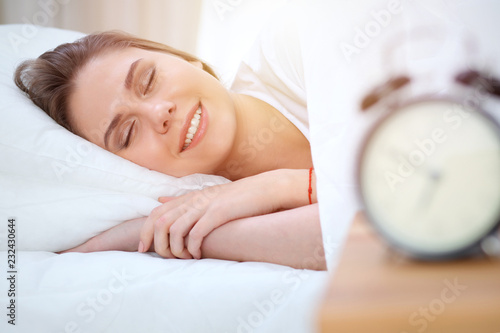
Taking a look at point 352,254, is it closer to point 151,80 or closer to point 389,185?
point 389,185

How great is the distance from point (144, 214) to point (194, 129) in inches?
8.8

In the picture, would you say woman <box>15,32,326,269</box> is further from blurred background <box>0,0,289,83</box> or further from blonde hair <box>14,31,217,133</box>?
blurred background <box>0,0,289,83</box>

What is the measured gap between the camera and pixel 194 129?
108 centimetres

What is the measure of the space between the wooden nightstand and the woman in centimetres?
35

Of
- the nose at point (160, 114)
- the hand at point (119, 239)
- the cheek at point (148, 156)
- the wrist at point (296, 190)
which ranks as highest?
the nose at point (160, 114)

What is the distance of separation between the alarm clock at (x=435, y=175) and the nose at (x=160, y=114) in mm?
694

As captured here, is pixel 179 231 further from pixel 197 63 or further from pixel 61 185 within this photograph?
pixel 197 63

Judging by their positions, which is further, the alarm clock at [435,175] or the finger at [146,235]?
the finger at [146,235]

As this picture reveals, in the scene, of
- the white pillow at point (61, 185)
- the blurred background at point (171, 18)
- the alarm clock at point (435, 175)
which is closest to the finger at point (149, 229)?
the white pillow at point (61, 185)

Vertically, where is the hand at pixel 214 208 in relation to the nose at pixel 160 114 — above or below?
below

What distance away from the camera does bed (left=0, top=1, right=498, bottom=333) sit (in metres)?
0.63

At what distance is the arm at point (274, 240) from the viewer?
0.73 metres

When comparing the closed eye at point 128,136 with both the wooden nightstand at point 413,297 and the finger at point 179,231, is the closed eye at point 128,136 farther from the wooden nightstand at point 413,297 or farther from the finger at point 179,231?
the wooden nightstand at point 413,297

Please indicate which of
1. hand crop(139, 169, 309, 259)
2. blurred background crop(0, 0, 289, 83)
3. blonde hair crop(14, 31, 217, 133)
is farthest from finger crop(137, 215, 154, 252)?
blurred background crop(0, 0, 289, 83)
